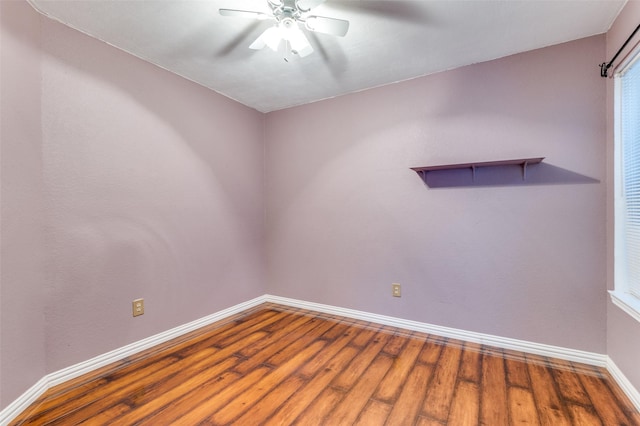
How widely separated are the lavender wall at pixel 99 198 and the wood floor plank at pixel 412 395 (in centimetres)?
199

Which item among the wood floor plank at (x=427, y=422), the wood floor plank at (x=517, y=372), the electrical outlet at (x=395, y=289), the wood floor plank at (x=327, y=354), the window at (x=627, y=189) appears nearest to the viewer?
the wood floor plank at (x=427, y=422)

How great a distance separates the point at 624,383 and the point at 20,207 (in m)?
3.80

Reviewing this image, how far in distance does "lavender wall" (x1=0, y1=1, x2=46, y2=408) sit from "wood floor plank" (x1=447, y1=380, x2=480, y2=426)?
244cm

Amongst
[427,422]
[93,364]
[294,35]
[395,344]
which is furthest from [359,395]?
[294,35]

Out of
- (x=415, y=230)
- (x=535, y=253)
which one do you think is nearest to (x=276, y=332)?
(x=415, y=230)

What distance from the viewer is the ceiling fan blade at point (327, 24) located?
5.46 feet

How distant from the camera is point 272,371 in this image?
2.04 m

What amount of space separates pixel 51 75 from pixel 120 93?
0.41 meters

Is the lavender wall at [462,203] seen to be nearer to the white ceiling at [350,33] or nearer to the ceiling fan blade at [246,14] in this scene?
the white ceiling at [350,33]

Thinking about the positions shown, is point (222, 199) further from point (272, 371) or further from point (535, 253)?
point (535, 253)

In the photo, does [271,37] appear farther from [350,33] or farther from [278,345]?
[278,345]

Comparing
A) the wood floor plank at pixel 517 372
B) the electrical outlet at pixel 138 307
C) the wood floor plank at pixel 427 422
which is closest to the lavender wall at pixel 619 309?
the wood floor plank at pixel 517 372

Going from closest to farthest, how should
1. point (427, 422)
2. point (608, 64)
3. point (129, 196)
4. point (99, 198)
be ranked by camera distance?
point (427, 422) → point (608, 64) → point (99, 198) → point (129, 196)

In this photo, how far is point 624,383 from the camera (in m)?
1.77
